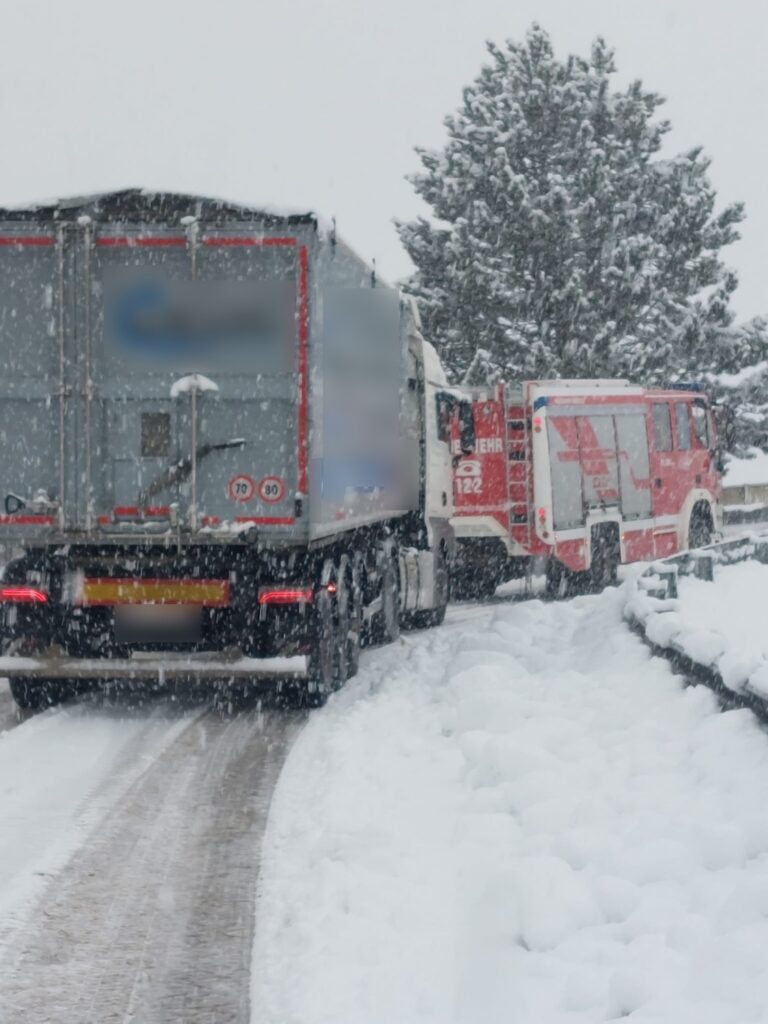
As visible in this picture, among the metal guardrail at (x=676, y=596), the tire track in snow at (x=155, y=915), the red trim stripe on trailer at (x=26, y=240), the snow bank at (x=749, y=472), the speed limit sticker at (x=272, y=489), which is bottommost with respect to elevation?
the tire track in snow at (x=155, y=915)

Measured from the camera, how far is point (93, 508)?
34.9ft

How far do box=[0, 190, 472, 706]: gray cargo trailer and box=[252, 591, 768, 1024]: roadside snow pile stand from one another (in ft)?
4.42

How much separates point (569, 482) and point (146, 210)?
1026cm

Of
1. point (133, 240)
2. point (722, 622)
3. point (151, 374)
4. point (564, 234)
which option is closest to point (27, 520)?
point (151, 374)

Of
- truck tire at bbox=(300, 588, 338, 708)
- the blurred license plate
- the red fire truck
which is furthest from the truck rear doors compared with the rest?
the red fire truck

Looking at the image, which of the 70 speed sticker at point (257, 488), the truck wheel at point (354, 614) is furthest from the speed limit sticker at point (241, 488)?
the truck wheel at point (354, 614)

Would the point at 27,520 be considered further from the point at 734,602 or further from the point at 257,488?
the point at 734,602

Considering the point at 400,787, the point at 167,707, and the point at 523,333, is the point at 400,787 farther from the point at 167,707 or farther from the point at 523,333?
the point at 523,333

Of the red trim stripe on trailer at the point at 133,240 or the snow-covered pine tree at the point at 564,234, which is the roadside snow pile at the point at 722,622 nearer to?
the red trim stripe on trailer at the point at 133,240

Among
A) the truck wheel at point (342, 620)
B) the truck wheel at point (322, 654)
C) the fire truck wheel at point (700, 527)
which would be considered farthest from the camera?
the fire truck wheel at point (700, 527)

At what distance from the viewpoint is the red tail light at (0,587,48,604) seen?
11000mm

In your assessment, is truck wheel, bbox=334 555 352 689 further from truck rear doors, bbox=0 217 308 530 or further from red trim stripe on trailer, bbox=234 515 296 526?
truck rear doors, bbox=0 217 308 530

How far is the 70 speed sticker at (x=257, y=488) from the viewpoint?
1055 cm

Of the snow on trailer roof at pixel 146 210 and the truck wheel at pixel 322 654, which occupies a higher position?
the snow on trailer roof at pixel 146 210
